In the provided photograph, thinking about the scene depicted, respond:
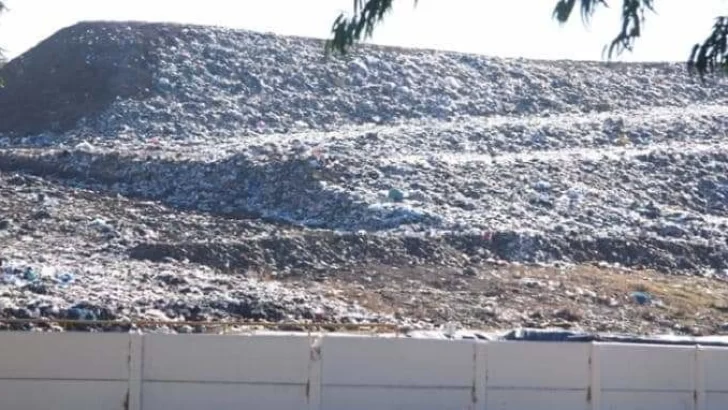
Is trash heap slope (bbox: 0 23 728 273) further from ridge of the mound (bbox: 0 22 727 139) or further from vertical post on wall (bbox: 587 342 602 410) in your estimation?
vertical post on wall (bbox: 587 342 602 410)

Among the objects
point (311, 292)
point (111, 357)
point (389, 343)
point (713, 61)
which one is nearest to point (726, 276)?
Result: point (311, 292)

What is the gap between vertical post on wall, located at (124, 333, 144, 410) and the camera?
17.1m

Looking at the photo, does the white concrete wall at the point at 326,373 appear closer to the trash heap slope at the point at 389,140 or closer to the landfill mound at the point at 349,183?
the landfill mound at the point at 349,183

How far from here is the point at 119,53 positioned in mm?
52219

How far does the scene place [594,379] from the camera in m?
19.2

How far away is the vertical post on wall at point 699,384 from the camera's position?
2014cm

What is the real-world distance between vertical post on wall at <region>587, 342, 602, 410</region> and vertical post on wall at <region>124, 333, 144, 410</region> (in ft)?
18.9

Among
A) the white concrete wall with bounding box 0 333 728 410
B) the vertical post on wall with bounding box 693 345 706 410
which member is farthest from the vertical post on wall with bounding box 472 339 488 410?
the vertical post on wall with bounding box 693 345 706 410

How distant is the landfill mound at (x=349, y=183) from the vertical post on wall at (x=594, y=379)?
7761 mm

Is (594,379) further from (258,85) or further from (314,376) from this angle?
(258,85)

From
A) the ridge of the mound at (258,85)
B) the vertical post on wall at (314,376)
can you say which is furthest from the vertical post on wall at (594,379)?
the ridge of the mound at (258,85)

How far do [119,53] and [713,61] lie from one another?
1637 inches

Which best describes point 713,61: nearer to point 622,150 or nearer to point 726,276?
point 726,276

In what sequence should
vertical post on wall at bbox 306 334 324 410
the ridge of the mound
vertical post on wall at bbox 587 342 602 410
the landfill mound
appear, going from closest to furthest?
vertical post on wall at bbox 306 334 324 410 < vertical post on wall at bbox 587 342 602 410 < the landfill mound < the ridge of the mound
